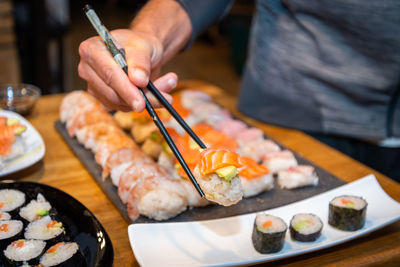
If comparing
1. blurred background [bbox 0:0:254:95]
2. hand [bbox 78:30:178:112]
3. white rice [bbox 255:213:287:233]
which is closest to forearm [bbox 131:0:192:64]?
hand [bbox 78:30:178:112]

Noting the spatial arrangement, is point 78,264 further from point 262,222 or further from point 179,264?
point 262,222

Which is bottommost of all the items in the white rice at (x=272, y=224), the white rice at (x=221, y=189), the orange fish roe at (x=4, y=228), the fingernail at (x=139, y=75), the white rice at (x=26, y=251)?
the orange fish roe at (x=4, y=228)

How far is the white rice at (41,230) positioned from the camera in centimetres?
136

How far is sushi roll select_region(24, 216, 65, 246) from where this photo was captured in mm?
1358

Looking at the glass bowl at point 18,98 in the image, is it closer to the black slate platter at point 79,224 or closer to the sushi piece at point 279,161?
the black slate platter at point 79,224

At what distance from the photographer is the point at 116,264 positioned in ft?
4.52

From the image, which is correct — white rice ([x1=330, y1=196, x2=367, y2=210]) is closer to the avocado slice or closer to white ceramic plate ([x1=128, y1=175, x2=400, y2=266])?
white ceramic plate ([x1=128, y1=175, x2=400, y2=266])

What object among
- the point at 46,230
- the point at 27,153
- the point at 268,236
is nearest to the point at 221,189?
the point at 268,236

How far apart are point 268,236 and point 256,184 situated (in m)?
0.41

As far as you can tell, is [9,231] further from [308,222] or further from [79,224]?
[308,222]

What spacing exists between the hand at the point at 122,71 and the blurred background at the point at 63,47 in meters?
0.73

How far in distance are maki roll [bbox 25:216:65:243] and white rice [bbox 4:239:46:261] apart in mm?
36

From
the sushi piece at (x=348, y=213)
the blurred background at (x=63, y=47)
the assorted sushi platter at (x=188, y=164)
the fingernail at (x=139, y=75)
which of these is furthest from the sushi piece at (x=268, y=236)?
A: the blurred background at (x=63, y=47)

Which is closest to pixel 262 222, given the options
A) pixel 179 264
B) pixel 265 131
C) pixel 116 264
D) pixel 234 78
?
pixel 179 264
